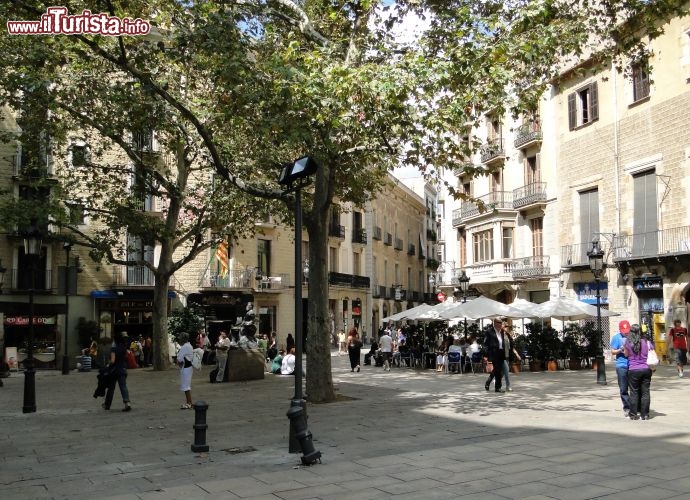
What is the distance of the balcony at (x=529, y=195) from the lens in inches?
1291

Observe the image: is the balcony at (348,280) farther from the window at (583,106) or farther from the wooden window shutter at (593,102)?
the wooden window shutter at (593,102)

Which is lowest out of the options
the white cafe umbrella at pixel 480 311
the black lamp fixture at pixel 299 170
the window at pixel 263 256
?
the white cafe umbrella at pixel 480 311

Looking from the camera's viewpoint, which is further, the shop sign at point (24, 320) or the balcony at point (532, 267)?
the balcony at point (532, 267)

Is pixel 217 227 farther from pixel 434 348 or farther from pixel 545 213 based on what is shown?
pixel 545 213

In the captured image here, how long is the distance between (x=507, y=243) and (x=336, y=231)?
1308cm

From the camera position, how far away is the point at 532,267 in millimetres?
32969

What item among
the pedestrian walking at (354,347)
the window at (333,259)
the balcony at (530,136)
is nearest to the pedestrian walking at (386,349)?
the pedestrian walking at (354,347)

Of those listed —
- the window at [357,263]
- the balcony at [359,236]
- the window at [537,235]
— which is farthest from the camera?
the window at [357,263]

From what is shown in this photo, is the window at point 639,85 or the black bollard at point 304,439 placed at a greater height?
the window at point 639,85

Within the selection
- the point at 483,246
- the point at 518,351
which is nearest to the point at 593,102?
the point at 483,246

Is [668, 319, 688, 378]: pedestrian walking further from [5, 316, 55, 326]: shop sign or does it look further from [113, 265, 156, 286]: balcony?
[5, 316, 55, 326]: shop sign

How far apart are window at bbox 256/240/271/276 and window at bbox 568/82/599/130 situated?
705 inches

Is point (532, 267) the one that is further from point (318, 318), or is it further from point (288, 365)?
point (318, 318)

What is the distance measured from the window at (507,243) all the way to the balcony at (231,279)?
13.8 metres
